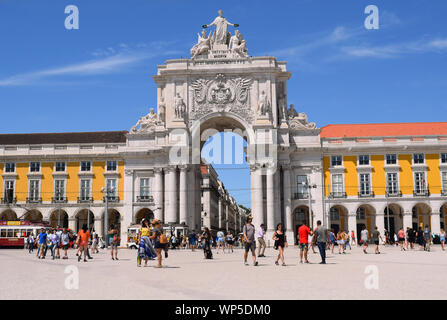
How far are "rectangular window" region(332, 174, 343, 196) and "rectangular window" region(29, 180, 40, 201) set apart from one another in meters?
37.7

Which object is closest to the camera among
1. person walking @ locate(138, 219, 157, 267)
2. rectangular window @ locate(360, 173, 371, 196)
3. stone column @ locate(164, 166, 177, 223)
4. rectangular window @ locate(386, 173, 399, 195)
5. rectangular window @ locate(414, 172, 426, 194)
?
person walking @ locate(138, 219, 157, 267)

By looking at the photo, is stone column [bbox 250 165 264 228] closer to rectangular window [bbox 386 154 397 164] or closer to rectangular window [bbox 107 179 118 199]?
rectangular window [bbox 386 154 397 164]

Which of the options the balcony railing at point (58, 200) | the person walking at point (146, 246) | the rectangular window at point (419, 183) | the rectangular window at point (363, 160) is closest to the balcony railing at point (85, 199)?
the balcony railing at point (58, 200)

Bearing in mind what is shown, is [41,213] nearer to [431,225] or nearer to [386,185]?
[386,185]

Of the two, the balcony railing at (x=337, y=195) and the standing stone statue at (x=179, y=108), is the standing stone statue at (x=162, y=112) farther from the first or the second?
the balcony railing at (x=337, y=195)

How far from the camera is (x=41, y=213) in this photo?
65.1 meters

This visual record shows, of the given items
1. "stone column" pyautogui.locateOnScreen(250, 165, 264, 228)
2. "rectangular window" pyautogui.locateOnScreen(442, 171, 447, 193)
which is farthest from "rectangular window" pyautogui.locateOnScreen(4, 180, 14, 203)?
"rectangular window" pyautogui.locateOnScreen(442, 171, 447, 193)

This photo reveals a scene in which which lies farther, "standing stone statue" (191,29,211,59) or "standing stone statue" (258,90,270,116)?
"standing stone statue" (191,29,211,59)

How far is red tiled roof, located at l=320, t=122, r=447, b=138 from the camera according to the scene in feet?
222

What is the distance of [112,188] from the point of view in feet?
213

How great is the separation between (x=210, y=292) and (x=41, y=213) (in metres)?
57.8

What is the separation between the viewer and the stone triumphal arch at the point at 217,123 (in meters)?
59.8
